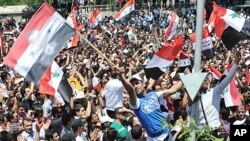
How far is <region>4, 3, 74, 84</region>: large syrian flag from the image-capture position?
7926 millimetres

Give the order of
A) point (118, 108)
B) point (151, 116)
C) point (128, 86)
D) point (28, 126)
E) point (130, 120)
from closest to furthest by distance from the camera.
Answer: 1. point (128, 86)
2. point (151, 116)
3. point (130, 120)
4. point (28, 126)
5. point (118, 108)

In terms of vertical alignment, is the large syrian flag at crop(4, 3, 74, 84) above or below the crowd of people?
above

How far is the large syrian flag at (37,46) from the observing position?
7.93 metres

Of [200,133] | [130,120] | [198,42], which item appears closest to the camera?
[200,133]

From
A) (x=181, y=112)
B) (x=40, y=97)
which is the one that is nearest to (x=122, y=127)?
(x=181, y=112)

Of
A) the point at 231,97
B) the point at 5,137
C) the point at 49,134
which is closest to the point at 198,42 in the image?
the point at 49,134

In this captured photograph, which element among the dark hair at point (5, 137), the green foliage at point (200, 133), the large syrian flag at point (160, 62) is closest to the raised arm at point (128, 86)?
the dark hair at point (5, 137)

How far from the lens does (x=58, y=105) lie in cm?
1071

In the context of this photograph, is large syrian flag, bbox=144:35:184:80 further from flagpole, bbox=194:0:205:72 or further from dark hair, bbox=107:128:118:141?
flagpole, bbox=194:0:205:72

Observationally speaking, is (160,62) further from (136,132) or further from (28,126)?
(136,132)

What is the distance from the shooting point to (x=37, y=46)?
7957mm

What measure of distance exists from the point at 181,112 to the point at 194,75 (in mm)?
2341

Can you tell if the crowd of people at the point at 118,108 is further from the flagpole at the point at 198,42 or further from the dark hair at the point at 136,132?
the flagpole at the point at 198,42

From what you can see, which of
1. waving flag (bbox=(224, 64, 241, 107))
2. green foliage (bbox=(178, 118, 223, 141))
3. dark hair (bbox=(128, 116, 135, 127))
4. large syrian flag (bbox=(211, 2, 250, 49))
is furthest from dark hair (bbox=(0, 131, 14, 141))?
large syrian flag (bbox=(211, 2, 250, 49))
